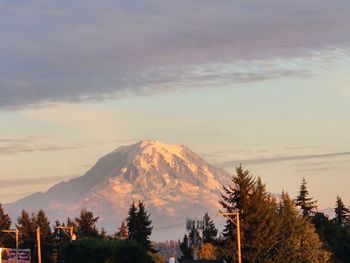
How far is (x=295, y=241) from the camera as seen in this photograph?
325 feet

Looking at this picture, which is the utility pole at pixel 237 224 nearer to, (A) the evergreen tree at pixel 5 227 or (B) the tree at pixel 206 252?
(A) the evergreen tree at pixel 5 227

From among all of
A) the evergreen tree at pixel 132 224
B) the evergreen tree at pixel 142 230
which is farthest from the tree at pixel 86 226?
the evergreen tree at pixel 142 230

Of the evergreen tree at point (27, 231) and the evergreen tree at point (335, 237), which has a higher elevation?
the evergreen tree at point (27, 231)

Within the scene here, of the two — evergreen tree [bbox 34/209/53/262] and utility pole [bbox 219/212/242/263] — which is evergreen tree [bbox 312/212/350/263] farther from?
evergreen tree [bbox 34/209/53/262]

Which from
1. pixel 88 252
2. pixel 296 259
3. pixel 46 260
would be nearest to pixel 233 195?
pixel 296 259

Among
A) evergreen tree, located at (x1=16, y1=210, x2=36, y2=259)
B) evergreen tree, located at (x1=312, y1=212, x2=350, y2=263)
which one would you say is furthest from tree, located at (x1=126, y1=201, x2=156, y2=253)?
evergreen tree, located at (x1=312, y1=212, x2=350, y2=263)

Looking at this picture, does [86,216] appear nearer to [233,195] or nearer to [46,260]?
[46,260]

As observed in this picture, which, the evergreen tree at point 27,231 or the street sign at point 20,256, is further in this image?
the evergreen tree at point 27,231

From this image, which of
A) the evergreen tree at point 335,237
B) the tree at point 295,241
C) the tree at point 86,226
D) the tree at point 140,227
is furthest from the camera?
the tree at point 140,227

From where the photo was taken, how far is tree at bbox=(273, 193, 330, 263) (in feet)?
318

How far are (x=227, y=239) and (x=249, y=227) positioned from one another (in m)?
2.66

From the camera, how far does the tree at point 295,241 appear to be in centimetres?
9706

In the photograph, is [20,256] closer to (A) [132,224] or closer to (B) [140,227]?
(B) [140,227]

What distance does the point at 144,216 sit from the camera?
165 metres
